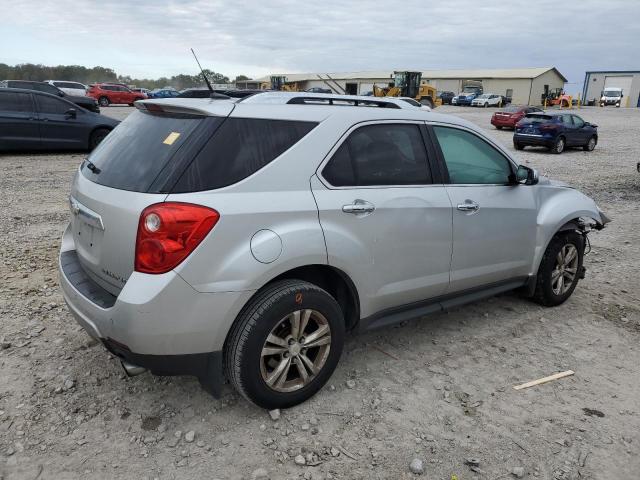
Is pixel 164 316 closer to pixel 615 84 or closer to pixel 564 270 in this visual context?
pixel 564 270

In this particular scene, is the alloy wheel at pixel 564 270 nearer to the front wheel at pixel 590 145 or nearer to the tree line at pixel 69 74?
the front wheel at pixel 590 145

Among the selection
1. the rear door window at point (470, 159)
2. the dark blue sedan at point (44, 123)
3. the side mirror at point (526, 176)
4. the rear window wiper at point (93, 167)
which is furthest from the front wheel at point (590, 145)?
the rear window wiper at point (93, 167)

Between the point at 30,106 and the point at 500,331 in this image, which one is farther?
the point at 30,106

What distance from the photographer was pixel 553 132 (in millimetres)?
18766

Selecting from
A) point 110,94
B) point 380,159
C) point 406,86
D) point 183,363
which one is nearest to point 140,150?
point 183,363

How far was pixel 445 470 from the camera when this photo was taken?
2637 mm

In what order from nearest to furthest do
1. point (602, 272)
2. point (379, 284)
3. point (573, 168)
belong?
point (379, 284)
point (602, 272)
point (573, 168)

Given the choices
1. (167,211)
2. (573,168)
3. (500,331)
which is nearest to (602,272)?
(500,331)

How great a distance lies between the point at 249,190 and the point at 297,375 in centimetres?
114

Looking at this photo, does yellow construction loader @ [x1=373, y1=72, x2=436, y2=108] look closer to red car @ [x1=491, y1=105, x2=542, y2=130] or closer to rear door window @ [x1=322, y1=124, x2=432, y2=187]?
red car @ [x1=491, y1=105, x2=542, y2=130]

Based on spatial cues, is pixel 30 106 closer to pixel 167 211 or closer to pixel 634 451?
pixel 167 211

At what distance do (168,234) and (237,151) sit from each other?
59 cm

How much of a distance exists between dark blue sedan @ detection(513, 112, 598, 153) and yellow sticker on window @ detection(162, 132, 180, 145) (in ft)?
60.5

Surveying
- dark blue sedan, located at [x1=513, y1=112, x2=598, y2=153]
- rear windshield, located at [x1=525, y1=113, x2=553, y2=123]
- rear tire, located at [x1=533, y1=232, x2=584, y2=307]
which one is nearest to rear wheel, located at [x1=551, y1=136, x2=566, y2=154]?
dark blue sedan, located at [x1=513, y1=112, x2=598, y2=153]
